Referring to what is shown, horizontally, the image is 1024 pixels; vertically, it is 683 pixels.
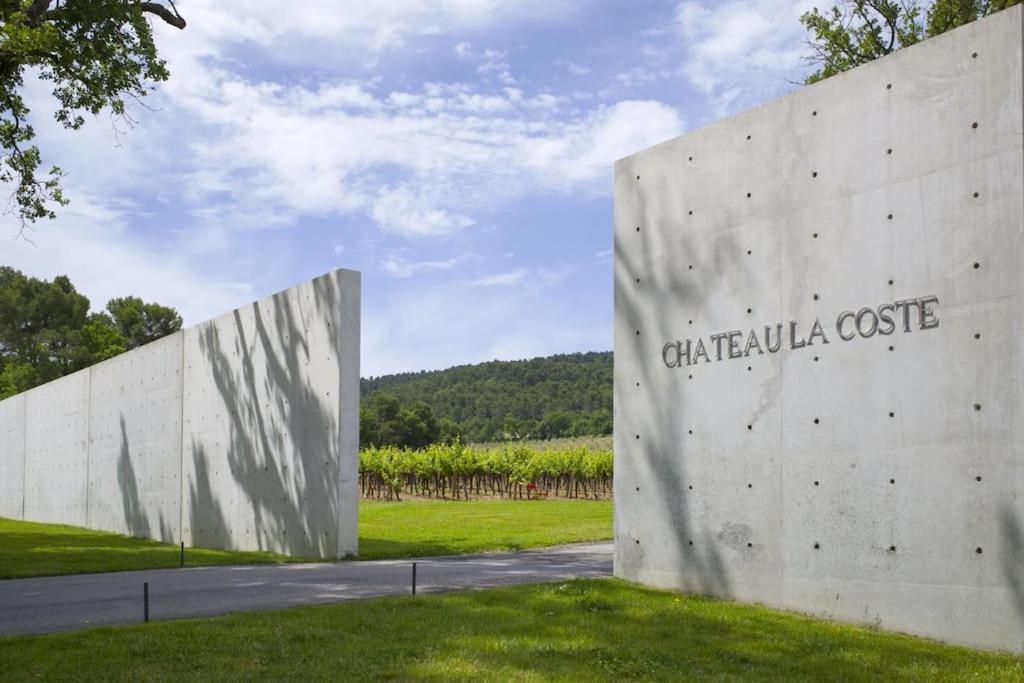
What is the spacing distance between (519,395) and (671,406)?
84537mm

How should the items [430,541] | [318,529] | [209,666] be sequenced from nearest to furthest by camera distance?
[209,666], [318,529], [430,541]

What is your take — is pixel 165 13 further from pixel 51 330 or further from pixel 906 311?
pixel 51 330

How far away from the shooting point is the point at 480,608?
9.83 meters

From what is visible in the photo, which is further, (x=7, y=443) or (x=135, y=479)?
(x=7, y=443)

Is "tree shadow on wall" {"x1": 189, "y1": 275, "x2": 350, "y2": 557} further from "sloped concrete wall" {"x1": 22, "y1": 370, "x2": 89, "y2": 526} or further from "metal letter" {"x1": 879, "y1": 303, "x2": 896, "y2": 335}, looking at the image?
"sloped concrete wall" {"x1": 22, "y1": 370, "x2": 89, "y2": 526}

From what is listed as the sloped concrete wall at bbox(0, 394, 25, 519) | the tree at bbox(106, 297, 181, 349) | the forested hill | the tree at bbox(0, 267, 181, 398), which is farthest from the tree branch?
the forested hill

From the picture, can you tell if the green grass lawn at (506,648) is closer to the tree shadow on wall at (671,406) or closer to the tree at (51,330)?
the tree shadow on wall at (671,406)

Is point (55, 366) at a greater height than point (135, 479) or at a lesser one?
greater

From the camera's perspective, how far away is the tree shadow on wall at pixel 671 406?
416 inches

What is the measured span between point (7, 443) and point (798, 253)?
39.5 m

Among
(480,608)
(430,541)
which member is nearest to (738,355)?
(480,608)

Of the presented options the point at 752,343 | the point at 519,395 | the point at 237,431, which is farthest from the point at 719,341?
the point at 519,395

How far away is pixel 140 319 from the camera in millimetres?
65625

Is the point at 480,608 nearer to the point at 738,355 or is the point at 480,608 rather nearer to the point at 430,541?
the point at 738,355
